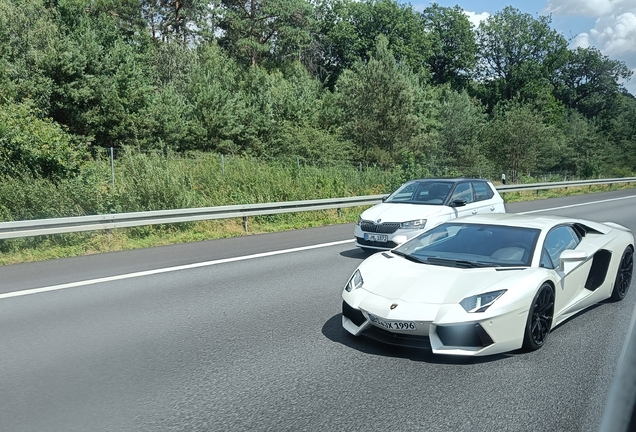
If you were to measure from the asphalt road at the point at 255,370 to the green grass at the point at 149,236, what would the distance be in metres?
3.48

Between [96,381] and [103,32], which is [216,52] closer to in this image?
[103,32]

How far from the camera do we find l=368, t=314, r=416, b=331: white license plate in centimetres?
481

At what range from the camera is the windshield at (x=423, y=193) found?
11344 millimetres

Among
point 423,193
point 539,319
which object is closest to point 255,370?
point 539,319

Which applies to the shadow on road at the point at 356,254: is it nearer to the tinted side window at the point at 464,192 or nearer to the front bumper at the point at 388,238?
the front bumper at the point at 388,238

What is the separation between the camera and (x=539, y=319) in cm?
521

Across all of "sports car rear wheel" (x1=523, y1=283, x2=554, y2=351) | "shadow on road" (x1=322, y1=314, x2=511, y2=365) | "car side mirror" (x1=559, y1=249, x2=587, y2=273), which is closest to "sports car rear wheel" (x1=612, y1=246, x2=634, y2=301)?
"car side mirror" (x1=559, y1=249, x2=587, y2=273)

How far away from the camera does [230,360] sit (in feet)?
16.7

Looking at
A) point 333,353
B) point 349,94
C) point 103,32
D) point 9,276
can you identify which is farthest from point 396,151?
point 333,353

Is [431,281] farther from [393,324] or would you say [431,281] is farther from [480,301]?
[393,324]

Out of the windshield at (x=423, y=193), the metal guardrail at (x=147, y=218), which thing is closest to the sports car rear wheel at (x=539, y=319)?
the windshield at (x=423, y=193)

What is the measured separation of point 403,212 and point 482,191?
254 centimetres

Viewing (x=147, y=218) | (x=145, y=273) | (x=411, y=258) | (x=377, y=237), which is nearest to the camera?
(x=411, y=258)

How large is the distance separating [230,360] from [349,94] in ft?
118
